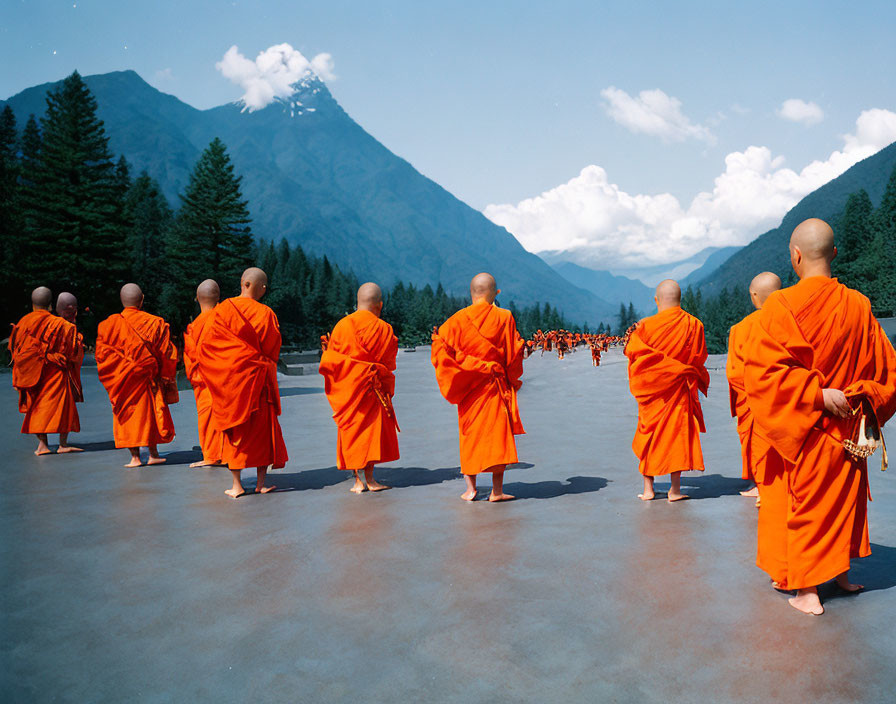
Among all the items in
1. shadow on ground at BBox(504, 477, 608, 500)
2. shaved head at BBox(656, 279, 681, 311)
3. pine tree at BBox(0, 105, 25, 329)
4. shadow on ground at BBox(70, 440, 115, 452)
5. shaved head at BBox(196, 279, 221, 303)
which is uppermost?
pine tree at BBox(0, 105, 25, 329)

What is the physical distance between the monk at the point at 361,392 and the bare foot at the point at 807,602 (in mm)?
4141

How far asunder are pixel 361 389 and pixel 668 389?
313 centimetres

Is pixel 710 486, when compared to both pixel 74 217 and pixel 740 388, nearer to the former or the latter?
pixel 740 388

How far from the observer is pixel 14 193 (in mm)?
41094

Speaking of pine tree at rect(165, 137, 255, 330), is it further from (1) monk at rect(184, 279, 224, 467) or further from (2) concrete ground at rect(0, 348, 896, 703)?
(2) concrete ground at rect(0, 348, 896, 703)

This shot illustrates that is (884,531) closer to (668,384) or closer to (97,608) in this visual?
(668,384)

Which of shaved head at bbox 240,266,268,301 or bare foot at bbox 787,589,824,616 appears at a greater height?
shaved head at bbox 240,266,268,301

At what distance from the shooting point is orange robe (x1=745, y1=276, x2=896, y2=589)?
3.57m

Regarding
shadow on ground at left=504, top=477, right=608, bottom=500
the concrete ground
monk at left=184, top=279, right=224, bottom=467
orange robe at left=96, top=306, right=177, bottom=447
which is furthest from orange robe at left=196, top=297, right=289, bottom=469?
shadow on ground at left=504, top=477, right=608, bottom=500

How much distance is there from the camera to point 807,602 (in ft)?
12.0

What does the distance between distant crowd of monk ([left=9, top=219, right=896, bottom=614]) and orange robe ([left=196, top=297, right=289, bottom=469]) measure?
14 mm

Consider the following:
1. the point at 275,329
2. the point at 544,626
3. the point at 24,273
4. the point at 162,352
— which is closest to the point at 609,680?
the point at 544,626

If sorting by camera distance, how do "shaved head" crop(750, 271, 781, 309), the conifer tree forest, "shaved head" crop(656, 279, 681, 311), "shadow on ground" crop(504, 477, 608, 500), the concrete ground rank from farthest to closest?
1. the conifer tree forest
2. "shadow on ground" crop(504, 477, 608, 500)
3. "shaved head" crop(656, 279, 681, 311)
4. "shaved head" crop(750, 271, 781, 309)
5. the concrete ground

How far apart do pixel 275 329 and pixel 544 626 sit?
441cm
